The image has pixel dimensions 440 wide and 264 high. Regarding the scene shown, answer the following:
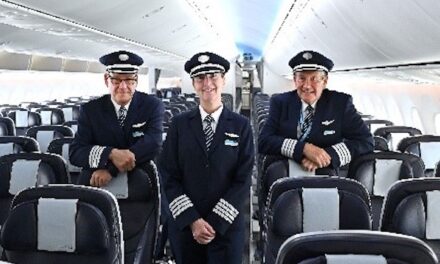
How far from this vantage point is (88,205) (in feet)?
11.3

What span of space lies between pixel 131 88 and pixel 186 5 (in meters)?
7.35

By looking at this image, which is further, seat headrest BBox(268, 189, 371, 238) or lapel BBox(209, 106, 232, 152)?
lapel BBox(209, 106, 232, 152)

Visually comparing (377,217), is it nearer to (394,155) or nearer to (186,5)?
(394,155)

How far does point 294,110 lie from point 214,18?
1282 centimetres

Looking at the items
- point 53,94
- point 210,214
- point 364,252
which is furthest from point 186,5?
point 53,94

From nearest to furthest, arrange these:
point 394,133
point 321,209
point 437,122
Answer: point 321,209 → point 394,133 → point 437,122

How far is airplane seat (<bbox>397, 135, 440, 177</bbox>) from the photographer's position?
19.7 feet

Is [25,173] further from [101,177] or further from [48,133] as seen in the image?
[48,133]

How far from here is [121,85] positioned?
4945 millimetres

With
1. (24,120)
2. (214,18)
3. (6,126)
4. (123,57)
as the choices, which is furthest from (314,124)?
(214,18)

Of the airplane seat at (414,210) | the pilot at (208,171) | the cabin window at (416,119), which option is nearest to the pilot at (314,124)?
the pilot at (208,171)

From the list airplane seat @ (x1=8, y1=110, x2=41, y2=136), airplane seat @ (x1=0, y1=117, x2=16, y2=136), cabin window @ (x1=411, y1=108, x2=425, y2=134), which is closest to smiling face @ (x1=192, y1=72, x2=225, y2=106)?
airplane seat @ (x1=0, y1=117, x2=16, y2=136)

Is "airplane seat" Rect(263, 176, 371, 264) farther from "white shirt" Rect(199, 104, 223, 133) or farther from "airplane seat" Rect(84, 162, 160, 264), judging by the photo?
"airplane seat" Rect(84, 162, 160, 264)

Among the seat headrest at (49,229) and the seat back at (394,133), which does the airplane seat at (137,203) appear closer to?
the seat headrest at (49,229)
